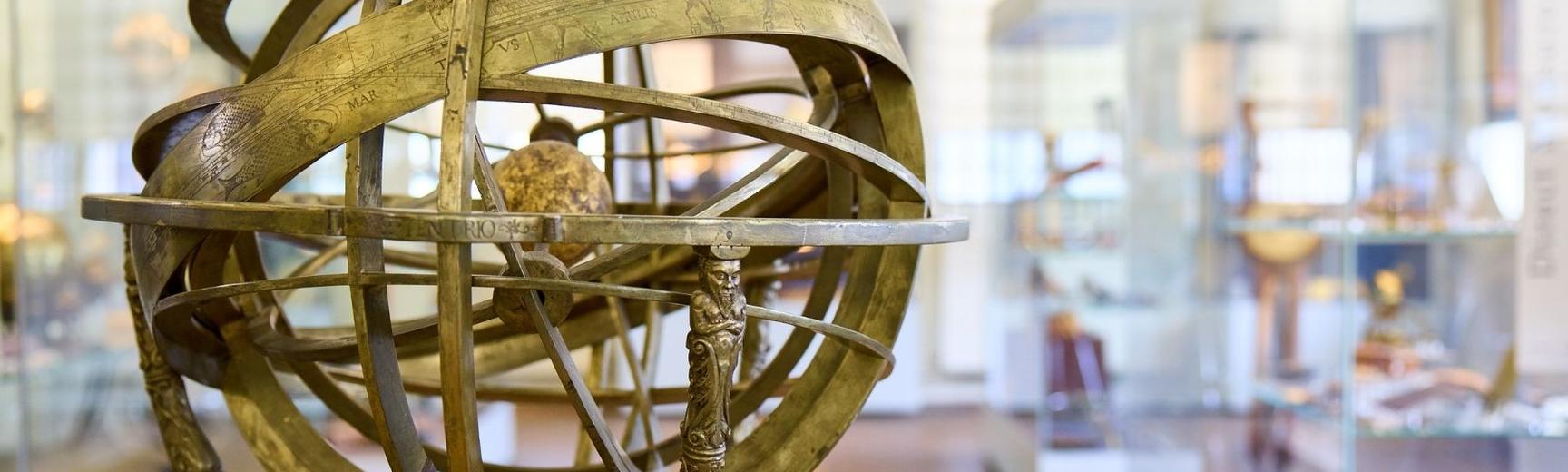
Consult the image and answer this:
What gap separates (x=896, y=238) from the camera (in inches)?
38.4

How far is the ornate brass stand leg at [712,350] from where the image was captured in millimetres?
891

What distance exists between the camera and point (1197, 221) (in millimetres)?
4039

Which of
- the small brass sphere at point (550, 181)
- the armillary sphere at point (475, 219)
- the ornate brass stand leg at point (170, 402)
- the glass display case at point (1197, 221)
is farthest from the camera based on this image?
the glass display case at point (1197, 221)

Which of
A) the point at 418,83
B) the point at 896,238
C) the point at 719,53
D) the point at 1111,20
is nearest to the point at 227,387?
the point at 418,83

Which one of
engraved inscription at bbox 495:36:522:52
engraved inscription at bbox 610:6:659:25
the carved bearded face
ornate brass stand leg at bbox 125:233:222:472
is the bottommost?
ornate brass stand leg at bbox 125:233:222:472

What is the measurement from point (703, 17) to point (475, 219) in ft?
0.80

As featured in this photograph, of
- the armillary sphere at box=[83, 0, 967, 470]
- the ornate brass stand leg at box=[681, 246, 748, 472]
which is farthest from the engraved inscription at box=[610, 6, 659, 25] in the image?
the ornate brass stand leg at box=[681, 246, 748, 472]

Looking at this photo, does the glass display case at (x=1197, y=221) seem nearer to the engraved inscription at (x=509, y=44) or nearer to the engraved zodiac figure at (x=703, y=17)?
the engraved zodiac figure at (x=703, y=17)

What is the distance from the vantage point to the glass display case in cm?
335

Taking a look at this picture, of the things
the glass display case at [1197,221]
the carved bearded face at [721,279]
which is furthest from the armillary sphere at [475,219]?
the glass display case at [1197,221]

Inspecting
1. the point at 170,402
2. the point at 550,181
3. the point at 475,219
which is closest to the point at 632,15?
the point at 475,219

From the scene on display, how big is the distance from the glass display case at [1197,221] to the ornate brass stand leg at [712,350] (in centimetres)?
266

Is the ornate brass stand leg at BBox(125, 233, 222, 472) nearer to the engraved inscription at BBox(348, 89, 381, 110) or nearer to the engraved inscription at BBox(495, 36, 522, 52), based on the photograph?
the engraved inscription at BBox(348, 89, 381, 110)

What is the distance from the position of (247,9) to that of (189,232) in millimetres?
2864
